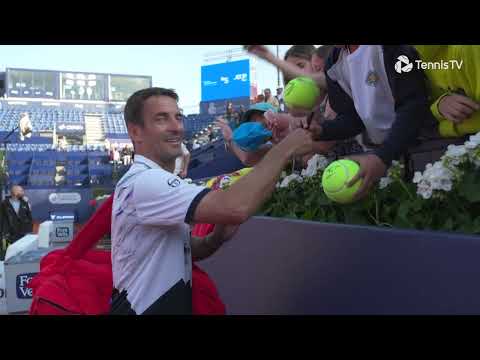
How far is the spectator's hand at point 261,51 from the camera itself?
6.22 feet

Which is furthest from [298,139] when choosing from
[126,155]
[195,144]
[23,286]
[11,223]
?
[126,155]

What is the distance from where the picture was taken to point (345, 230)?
5.09ft

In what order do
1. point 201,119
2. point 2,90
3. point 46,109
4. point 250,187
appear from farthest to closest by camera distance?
point 2,90 → point 46,109 → point 201,119 → point 250,187

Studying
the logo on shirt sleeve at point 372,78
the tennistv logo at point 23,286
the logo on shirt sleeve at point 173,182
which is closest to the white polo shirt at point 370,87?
the logo on shirt sleeve at point 372,78

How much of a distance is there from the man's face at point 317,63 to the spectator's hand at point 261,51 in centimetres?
34

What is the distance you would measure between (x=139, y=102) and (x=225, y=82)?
17043mm

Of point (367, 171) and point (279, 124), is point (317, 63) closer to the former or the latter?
point (279, 124)

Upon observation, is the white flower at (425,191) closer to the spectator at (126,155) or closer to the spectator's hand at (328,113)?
the spectator's hand at (328,113)

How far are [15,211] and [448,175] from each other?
8685 mm

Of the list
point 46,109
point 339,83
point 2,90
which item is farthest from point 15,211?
point 2,90

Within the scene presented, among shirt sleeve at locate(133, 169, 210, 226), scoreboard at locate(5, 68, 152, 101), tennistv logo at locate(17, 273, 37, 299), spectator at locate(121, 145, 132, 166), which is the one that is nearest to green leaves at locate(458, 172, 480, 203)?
shirt sleeve at locate(133, 169, 210, 226)

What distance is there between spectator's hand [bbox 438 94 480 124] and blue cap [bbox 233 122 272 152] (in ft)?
3.01

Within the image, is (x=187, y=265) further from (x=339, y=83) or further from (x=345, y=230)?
(x=339, y=83)

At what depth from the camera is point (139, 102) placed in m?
1.56
